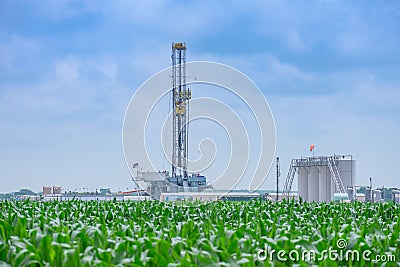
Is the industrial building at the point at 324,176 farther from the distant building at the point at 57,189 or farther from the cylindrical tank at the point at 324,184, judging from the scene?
the distant building at the point at 57,189

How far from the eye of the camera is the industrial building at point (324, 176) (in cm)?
2583

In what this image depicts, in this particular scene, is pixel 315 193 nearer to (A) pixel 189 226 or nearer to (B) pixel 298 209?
(B) pixel 298 209

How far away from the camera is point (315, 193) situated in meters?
27.8

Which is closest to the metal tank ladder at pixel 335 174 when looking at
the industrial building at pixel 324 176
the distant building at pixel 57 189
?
the industrial building at pixel 324 176

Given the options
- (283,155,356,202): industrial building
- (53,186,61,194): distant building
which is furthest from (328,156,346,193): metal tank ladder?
(53,186,61,194): distant building

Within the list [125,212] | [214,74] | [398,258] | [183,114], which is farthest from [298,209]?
[183,114]

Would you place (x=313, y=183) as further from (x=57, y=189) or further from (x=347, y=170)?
(x=57, y=189)

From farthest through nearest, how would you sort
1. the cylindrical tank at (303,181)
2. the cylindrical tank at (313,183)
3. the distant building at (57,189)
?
1. the cylindrical tank at (303,181)
2. the cylindrical tank at (313,183)
3. the distant building at (57,189)

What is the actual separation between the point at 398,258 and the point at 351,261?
2.18ft

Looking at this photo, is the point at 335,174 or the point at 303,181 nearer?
the point at 335,174

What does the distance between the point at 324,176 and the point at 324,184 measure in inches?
13.8

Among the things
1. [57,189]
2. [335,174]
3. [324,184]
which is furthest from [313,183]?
[57,189]

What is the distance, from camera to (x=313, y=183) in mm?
27750

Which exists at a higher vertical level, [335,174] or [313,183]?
[335,174]
